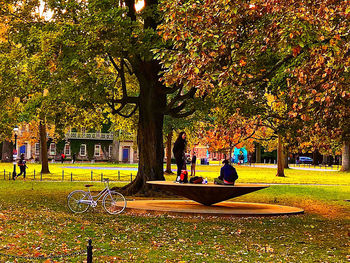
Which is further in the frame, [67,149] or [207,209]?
[67,149]

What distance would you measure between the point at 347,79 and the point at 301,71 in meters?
2.15

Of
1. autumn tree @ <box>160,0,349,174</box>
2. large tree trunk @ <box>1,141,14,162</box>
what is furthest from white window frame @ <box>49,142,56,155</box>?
autumn tree @ <box>160,0,349,174</box>

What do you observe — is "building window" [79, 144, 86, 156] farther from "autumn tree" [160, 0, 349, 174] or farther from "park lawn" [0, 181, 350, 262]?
"autumn tree" [160, 0, 349, 174]

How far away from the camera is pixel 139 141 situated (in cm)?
2509

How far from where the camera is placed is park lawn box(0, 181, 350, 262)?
10313 millimetres

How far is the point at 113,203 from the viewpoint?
16.8 meters

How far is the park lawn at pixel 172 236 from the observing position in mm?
10313

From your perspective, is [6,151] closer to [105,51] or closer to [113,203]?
[105,51]

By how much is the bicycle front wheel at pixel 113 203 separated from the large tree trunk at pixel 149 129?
23.2 ft

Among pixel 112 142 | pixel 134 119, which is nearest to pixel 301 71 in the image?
pixel 134 119

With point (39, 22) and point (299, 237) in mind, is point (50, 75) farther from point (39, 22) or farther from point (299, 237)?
point (299, 237)

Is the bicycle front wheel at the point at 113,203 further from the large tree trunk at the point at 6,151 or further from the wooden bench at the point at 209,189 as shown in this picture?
the large tree trunk at the point at 6,151

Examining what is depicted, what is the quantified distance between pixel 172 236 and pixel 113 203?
472 cm

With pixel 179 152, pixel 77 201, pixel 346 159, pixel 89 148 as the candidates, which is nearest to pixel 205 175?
pixel 346 159
